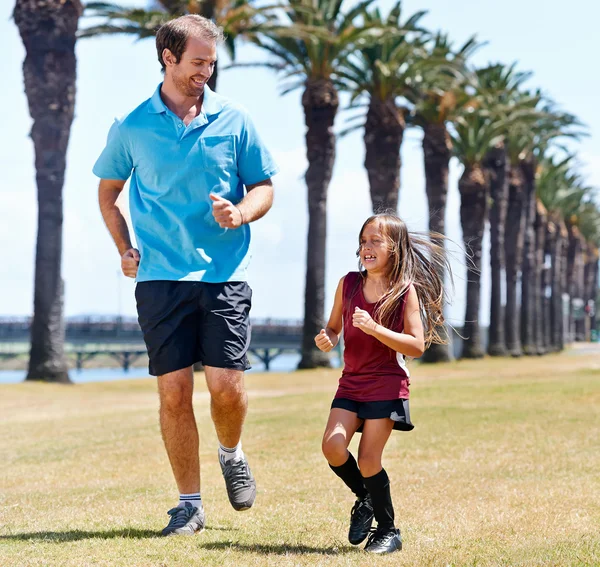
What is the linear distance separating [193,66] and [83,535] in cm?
252

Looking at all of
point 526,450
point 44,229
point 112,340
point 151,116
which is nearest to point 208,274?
point 151,116

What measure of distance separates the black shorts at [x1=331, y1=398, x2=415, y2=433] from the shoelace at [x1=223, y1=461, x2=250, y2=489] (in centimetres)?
78

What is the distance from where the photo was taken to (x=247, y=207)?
5512mm

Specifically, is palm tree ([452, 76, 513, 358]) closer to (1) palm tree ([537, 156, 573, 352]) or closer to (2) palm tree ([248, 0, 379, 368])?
(2) palm tree ([248, 0, 379, 368])

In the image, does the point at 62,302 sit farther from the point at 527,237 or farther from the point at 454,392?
the point at 527,237

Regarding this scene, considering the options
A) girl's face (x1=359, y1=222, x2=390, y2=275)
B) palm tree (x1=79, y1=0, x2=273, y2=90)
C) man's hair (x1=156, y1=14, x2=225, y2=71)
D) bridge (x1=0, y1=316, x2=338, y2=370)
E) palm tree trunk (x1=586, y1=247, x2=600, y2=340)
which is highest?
palm tree (x1=79, y1=0, x2=273, y2=90)

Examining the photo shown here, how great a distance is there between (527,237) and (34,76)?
33.6 meters

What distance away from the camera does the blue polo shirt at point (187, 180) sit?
5488mm

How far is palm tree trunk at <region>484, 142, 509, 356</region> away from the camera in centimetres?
4644

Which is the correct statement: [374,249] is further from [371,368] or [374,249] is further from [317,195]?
[317,195]

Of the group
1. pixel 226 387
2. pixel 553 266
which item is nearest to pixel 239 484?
pixel 226 387

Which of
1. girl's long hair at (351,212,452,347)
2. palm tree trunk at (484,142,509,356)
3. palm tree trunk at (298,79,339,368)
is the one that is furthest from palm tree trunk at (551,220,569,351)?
girl's long hair at (351,212,452,347)

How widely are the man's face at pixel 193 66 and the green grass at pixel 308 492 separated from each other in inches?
91.0

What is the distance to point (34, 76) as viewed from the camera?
2756 centimetres
